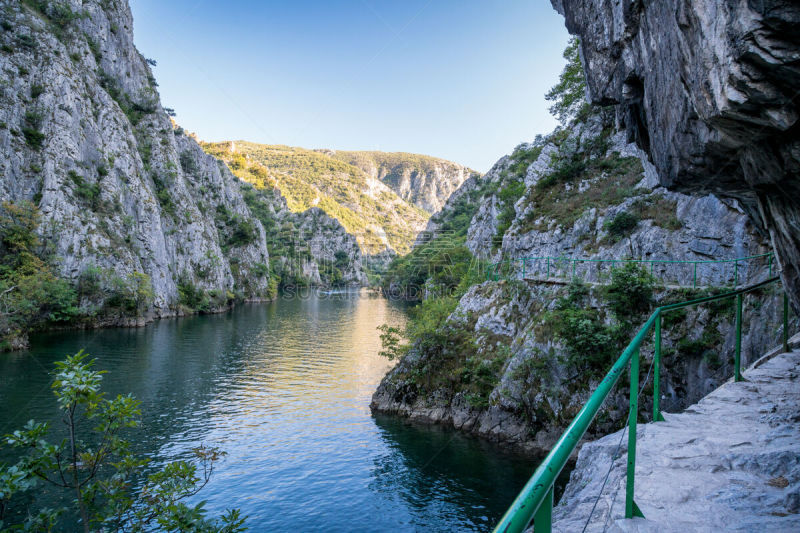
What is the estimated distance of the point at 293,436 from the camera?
1817 cm

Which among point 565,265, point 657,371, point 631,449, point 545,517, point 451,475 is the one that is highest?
point 565,265

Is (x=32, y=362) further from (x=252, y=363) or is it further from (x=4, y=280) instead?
(x=252, y=363)

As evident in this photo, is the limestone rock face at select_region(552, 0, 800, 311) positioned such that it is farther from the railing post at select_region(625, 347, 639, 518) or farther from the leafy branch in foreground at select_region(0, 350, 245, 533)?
the leafy branch in foreground at select_region(0, 350, 245, 533)

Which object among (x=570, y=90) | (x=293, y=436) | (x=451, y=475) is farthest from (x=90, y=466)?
(x=570, y=90)

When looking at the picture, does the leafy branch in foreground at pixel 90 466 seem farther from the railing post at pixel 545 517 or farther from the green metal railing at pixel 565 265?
the green metal railing at pixel 565 265

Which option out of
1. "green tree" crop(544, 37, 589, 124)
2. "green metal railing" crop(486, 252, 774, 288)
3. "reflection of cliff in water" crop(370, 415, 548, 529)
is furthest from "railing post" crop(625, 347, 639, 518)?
"green tree" crop(544, 37, 589, 124)

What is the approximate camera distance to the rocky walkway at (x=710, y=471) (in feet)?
10.5

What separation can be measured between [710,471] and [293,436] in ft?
55.9

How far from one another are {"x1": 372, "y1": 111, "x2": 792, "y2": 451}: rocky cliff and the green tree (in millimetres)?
8363

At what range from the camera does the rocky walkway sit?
319 centimetres

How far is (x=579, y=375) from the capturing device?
15.8 meters

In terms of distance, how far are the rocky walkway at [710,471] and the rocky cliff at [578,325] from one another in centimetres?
567

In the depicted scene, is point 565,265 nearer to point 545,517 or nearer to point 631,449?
point 631,449

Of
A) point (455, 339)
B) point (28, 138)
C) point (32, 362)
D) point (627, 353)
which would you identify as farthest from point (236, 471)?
point (28, 138)
